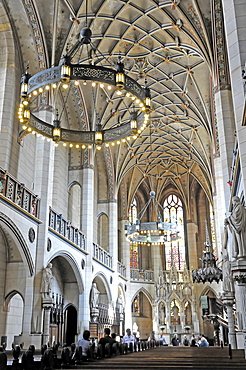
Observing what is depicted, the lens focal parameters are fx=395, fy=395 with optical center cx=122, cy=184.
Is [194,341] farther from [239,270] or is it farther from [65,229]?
[239,270]

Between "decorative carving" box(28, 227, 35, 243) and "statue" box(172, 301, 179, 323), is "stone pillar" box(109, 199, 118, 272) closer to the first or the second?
"statue" box(172, 301, 179, 323)

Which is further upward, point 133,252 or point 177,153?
point 177,153

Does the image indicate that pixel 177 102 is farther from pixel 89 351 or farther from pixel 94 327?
pixel 89 351

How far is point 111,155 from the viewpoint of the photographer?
88.3 ft

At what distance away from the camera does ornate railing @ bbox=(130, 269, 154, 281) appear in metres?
30.9

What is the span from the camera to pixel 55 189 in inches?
810

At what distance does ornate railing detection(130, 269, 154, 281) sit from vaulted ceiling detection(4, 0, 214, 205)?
738 centimetres

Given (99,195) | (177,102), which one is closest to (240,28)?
(177,102)

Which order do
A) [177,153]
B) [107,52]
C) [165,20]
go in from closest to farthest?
[165,20] < [107,52] < [177,153]

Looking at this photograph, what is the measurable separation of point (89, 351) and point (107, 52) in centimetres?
1569

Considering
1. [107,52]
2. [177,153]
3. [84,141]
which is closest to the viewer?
[84,141]

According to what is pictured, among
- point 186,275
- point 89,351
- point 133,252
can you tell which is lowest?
point 89,351

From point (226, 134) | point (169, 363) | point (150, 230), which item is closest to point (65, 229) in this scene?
point (150, 230)

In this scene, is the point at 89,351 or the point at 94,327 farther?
the point at 94,327
